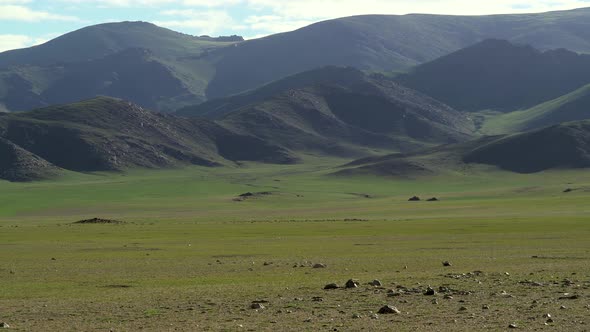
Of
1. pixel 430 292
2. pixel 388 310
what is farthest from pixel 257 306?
pixel 430 292

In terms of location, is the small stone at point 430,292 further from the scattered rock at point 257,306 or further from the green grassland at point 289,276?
the scattered rock at point 257,306

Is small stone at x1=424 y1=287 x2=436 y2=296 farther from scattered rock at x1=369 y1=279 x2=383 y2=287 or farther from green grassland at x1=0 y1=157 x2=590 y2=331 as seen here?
scattered rock at x1=369 y1=279 x2=383 y2=287

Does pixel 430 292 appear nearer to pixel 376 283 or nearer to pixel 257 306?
pixel 376 283

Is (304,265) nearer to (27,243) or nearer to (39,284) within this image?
(39,284)

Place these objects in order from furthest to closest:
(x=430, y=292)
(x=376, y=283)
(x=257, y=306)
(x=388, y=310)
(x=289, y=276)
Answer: (x=289, y=276), (x=376, y=283), (x=430, y=292), (x=257, y=306), (x=388, y=310)

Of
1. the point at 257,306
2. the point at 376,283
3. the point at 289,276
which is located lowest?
the point at 289,276

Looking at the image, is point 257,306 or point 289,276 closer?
point 257,306

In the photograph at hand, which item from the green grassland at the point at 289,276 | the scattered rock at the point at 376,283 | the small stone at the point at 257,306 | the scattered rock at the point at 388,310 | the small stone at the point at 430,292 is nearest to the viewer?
the green grassland at the point at 289,276

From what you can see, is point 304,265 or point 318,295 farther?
point 304,265

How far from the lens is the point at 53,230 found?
297 feet

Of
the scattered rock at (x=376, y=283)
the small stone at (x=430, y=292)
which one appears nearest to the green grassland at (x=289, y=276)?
the scattered rock at (x=376, y=283)

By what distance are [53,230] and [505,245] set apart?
48902mm

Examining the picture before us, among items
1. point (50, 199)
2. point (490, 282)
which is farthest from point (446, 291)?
point (50, 199)

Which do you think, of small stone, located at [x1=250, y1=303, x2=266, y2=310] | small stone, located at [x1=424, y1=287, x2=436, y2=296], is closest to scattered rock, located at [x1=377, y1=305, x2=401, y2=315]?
small stone, located at [x1=250, y1=303, x2=266, y2=310]
